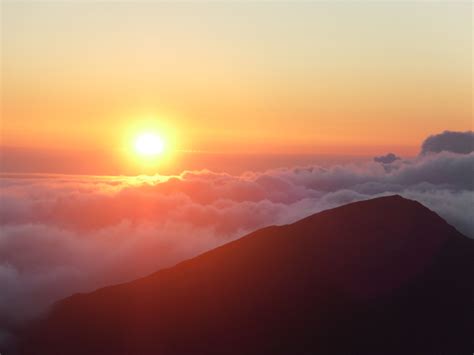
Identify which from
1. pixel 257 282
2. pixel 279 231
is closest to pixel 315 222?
pixel 279 231

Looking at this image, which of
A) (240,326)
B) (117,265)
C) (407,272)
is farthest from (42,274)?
(407,272)

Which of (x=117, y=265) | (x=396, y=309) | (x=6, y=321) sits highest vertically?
(x=117, y=265)

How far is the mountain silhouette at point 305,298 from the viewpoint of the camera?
74625 millimetres

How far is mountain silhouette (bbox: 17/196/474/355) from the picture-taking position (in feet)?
245

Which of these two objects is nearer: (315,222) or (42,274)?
(315,222)

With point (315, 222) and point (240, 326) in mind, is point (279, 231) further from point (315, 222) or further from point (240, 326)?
point (240, 326)

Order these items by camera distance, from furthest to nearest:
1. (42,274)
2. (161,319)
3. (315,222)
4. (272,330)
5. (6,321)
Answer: (42,274) < (6,321) < (315,222) < (161,319) < (272,330)

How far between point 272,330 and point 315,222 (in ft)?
80.9

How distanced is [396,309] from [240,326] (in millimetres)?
20469

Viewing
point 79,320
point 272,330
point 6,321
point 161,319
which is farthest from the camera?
point 6,321

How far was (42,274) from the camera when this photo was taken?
154750mm

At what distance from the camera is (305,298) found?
82188 mm

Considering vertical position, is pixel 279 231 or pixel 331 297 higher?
pixel 279 231

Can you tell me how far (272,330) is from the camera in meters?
76.8
